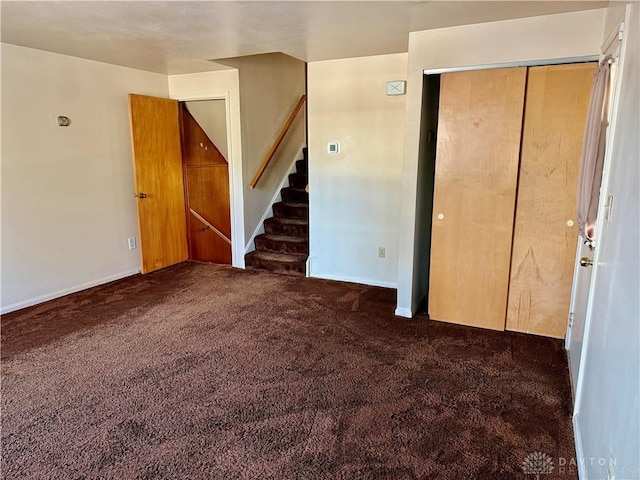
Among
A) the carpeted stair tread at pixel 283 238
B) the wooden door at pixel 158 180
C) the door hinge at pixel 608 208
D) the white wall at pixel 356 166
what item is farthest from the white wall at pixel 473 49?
the wooden door at pixel 158 180

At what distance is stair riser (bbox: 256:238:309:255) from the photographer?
476 cm

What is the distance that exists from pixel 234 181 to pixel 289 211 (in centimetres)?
86

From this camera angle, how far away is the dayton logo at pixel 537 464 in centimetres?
179

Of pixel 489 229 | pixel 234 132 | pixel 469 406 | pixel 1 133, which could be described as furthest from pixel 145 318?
pixel 489 229

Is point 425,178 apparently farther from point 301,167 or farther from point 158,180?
point 158,180

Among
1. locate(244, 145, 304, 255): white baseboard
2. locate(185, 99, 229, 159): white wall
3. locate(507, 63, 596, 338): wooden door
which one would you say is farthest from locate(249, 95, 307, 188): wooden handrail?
locate(507, 63, 596, 338): wooden door

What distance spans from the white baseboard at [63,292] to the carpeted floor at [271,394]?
3.6 inches

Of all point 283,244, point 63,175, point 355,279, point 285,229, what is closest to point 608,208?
point 355,279

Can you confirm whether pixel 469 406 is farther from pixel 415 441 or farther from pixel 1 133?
pixel 1 133

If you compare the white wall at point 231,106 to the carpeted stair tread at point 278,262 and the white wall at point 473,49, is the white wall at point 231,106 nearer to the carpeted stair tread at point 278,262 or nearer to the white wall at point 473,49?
the carpeted stair tread at point 278,262

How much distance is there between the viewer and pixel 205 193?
5418 millimetres

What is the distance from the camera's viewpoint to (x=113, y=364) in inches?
106

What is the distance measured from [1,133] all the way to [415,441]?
12.3 feet

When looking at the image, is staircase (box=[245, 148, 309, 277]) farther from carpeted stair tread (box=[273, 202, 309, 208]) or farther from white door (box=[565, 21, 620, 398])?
white door (box=[565, 21, 620, 398])
